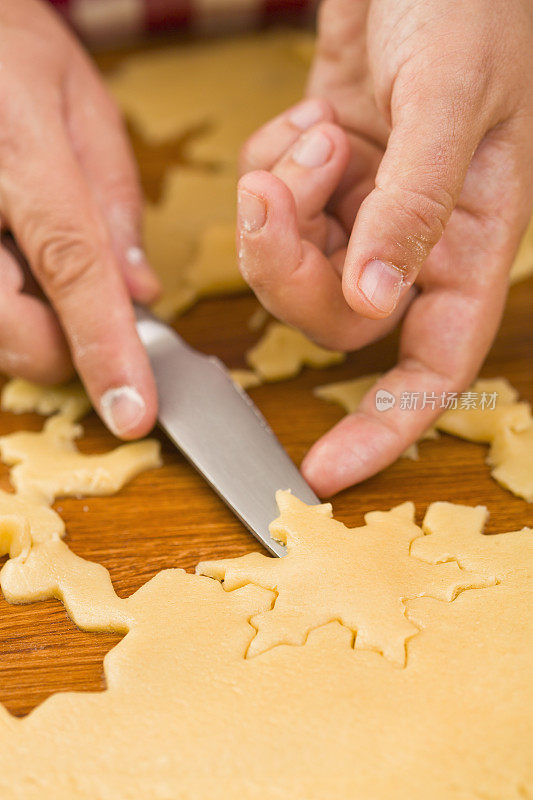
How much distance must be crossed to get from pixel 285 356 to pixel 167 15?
1201 mm

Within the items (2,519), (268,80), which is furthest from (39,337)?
(268,80)

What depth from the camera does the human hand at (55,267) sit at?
943mm

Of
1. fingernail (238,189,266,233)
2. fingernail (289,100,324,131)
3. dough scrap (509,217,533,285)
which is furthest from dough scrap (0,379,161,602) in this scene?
dough scrap (509,217,533,285)

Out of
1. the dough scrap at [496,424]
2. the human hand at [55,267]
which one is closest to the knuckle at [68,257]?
the human hand at [55,267]

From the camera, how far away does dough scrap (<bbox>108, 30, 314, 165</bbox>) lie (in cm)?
166

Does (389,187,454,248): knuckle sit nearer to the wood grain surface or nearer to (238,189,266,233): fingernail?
(238,189,266,233): fingernail

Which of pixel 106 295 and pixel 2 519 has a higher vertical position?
pixel 106 295

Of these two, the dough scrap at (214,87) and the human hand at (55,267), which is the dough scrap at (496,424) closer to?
the human hand at (55,267)

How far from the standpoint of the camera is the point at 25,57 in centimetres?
108

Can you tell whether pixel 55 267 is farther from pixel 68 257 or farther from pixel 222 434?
pixel 222 434

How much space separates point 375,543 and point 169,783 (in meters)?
0.30

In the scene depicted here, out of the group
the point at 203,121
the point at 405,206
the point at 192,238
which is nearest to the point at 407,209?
the point at 405,206

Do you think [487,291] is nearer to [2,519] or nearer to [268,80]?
[2,519]

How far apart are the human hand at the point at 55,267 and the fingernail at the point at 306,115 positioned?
272 mm
